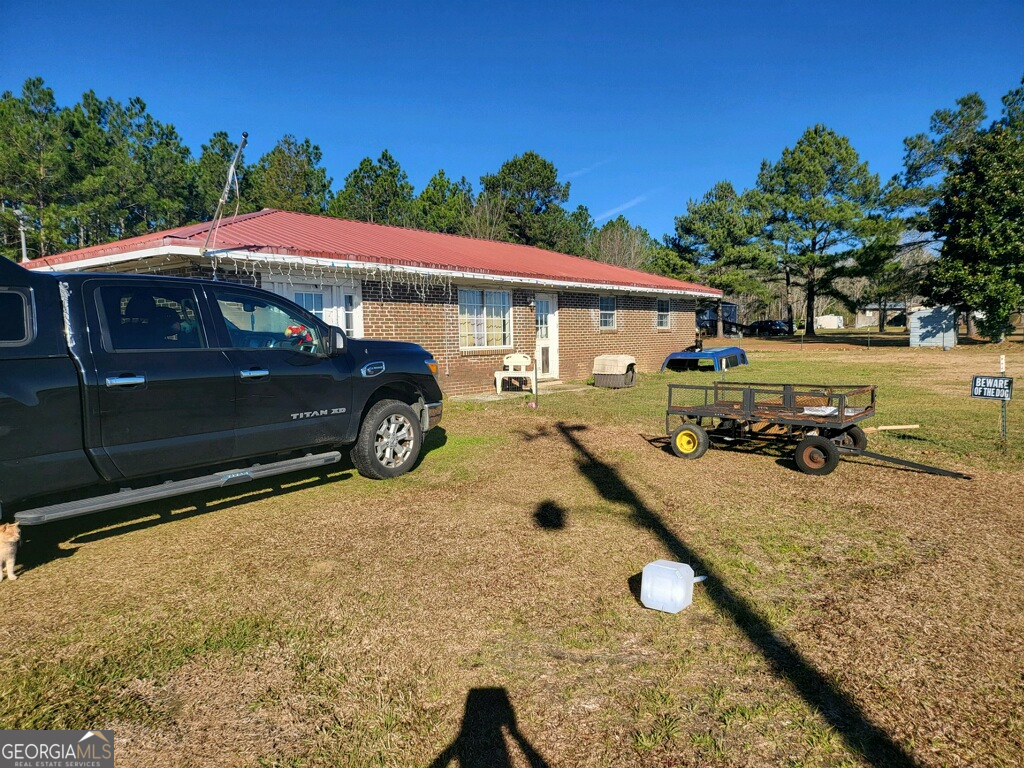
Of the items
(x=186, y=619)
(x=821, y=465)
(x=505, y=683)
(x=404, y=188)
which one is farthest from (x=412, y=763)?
(x=404, y=188)

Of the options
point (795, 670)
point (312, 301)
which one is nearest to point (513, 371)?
point (312, 301)

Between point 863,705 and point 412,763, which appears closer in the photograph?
point 412,763

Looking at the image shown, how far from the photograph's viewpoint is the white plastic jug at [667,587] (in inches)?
132

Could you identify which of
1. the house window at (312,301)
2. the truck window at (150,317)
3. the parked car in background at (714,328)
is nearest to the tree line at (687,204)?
the parked car in background at (714,328)

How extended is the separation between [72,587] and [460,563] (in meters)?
Result: 2.59

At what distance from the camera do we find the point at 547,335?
16531mm

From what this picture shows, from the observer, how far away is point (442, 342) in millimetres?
13180

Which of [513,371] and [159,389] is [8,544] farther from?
[513,371]

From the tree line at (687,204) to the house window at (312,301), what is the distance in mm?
10906

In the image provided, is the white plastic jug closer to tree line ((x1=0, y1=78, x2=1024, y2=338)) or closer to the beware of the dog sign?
the beware of the dog sign

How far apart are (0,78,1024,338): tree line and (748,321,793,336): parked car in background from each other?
5487 mm

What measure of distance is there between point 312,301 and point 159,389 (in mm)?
6964

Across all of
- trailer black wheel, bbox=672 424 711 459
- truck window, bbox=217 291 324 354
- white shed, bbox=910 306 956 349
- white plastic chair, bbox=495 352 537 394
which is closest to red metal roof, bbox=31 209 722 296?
white plastic chair, bbox=495 352 537 394

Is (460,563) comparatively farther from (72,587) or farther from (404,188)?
(404,188)
